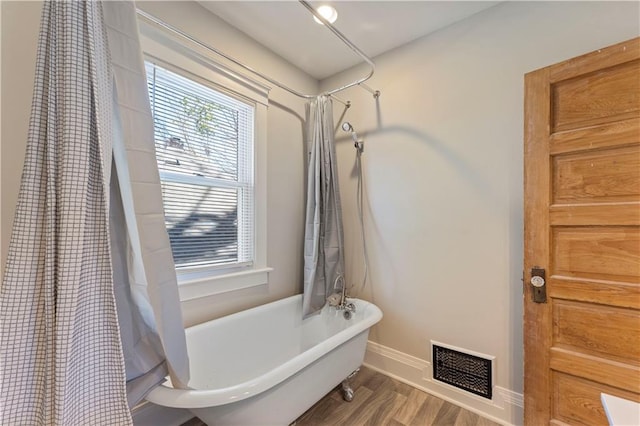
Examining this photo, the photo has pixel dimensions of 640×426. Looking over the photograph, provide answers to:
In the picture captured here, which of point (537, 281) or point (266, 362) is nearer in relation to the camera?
point (537, 281)

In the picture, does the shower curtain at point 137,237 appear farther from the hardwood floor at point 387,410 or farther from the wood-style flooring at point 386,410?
the hardwood floor at point 387,410

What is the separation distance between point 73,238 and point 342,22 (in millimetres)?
1914

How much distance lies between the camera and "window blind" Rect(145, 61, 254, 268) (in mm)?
1587

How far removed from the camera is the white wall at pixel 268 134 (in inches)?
43.7

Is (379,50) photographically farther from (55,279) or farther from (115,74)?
(55,279)

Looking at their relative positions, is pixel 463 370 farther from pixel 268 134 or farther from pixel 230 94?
pixel 230 94

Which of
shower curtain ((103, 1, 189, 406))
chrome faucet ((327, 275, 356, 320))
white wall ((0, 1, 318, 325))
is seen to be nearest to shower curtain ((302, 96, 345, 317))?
chrome faucet ((327, 275, 356, 320))

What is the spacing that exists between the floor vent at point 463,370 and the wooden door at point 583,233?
0.33 metres

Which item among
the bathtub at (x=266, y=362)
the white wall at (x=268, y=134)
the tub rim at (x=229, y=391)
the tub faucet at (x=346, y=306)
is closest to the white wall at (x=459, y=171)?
the tub faucet at (x=346, y=306)

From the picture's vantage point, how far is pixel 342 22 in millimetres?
1829

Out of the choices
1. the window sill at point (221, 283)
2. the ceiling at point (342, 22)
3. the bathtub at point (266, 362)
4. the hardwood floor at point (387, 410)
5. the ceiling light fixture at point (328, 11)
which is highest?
the ceiling at point (342, 22)

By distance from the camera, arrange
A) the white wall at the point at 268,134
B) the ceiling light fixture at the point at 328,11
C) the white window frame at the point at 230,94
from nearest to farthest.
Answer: the white wall at the point at 268,134
the white window frame at the point at 230,94
the ceiling light fixture at the point at 328,11

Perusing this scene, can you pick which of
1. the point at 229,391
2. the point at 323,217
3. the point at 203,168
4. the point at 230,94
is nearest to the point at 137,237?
the point at 229,391

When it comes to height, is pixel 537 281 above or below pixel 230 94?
below
